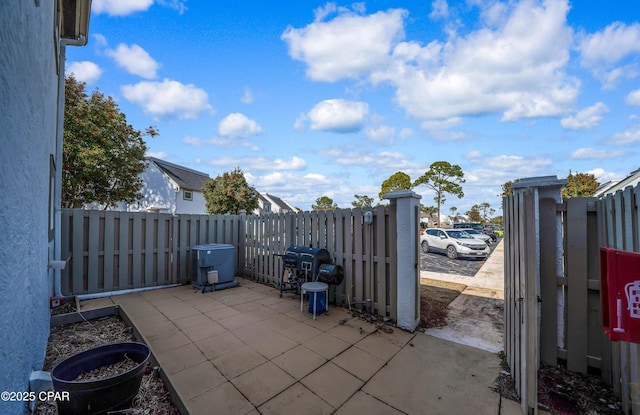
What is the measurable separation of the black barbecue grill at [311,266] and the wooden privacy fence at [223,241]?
0.21m

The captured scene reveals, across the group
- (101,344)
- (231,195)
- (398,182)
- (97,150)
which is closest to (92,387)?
(101,344)

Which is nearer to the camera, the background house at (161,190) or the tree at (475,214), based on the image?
the background house at (161,190)

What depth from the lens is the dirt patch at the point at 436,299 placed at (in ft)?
12.9

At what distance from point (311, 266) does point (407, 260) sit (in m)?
1.71

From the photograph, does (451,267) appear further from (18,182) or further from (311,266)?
(18,182)

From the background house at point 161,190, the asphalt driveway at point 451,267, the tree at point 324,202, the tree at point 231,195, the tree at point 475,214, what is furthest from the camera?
the tree at point 475,214

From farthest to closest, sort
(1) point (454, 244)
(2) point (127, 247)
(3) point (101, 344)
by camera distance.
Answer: (1) point (454, 244) → (2) point (127, 247) → (3) point (101, 344)

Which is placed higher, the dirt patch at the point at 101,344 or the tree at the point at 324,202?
the tree at the point at 324,202

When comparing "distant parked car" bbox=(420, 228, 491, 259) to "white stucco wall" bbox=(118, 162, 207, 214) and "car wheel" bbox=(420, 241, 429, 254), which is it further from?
"white stucco wall" bbox=(118, 162, 207, 214)

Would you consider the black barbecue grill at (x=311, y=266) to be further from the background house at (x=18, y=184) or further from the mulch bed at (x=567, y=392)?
the background house at (x=18, y=184)

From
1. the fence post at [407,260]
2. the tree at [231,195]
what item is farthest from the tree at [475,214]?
the fence post at [407,260]

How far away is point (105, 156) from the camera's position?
8664 mm

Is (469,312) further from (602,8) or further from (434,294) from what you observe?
(602,8)

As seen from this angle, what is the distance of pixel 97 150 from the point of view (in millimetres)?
8219
